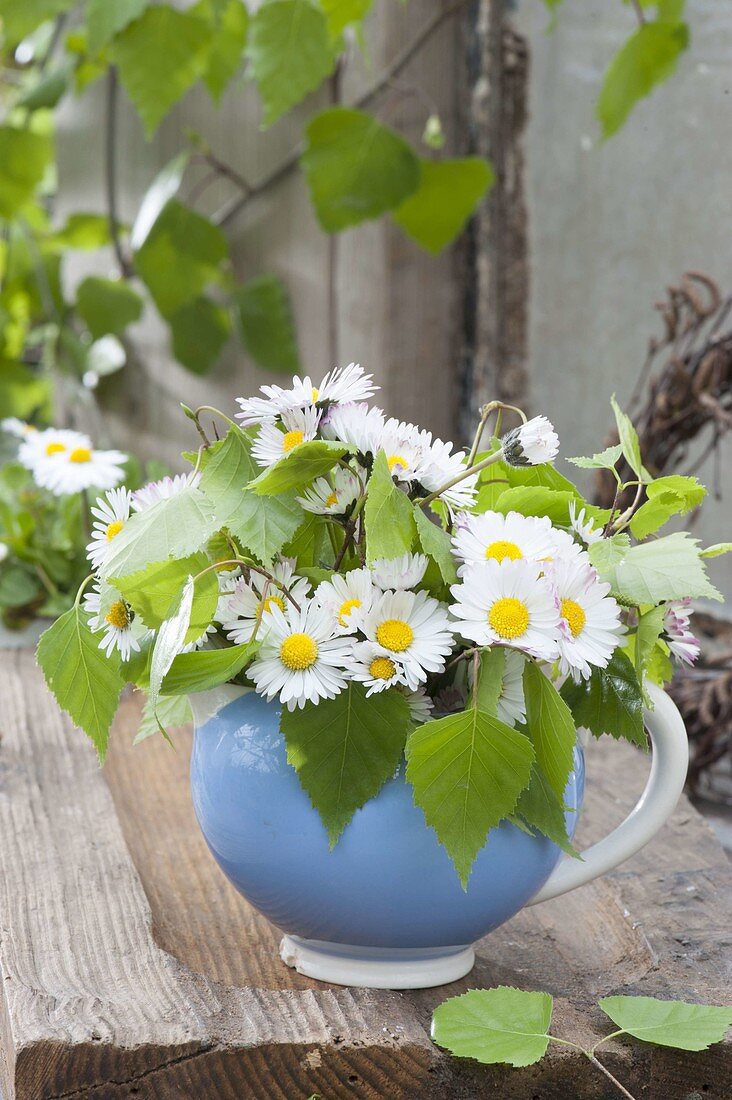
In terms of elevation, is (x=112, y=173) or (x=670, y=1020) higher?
(x=112, y=173)

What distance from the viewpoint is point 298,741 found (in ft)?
1.35

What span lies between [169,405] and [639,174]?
59 centimetres

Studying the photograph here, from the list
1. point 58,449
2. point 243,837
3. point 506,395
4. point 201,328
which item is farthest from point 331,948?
point 201,328

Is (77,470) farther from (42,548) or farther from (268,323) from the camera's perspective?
(268,323)

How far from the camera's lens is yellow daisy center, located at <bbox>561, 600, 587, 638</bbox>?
1.28 ft

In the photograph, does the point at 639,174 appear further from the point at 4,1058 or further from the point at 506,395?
the point at 4,1058

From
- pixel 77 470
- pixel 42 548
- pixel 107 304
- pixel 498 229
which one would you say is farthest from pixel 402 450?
pixel 107 304

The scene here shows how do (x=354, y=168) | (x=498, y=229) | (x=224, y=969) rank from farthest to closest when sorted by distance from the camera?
(x=498, y=229), (x=354, y=168), (x=224, y=969)

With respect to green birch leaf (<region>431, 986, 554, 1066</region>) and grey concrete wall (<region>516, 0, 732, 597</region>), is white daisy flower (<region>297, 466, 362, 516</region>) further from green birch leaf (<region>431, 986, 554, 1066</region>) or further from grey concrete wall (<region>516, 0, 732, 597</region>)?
grey concrete wall (<region>516, 0, 732, 597</region>)

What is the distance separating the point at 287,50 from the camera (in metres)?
0.98

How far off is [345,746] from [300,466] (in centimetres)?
10

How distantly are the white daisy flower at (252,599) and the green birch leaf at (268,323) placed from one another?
2.81 feet

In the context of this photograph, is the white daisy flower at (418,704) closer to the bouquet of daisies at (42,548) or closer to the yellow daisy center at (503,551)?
the yellow daisy center at (503,551)

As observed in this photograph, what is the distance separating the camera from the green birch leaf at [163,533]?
390mm
